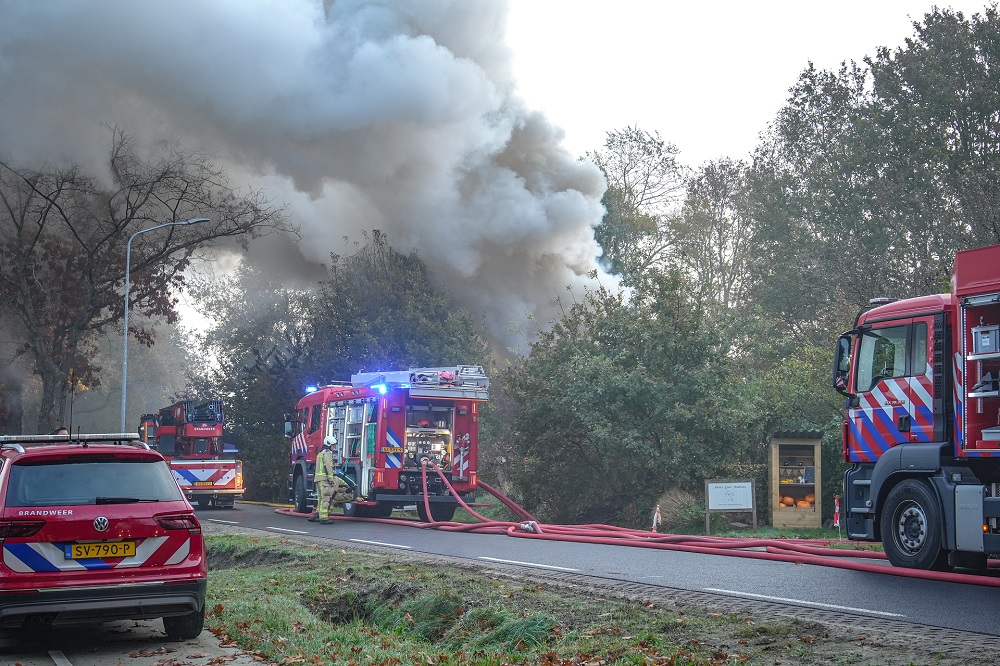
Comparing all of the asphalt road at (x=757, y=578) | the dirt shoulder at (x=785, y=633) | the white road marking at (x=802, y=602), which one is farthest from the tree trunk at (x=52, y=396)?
the white road marking at (x=802, y=602)

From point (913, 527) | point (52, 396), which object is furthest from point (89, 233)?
point (913, 527)

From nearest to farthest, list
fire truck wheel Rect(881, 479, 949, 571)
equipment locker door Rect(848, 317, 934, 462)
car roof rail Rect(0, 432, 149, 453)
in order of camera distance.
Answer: car roof rail Rect(0, 432, 149, 453), fire truck wheel Rect(881, 479, 949, 571), equipment locker door Rect(848, 317, 934, 462)

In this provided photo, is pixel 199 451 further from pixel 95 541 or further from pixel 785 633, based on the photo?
pixel 785 633

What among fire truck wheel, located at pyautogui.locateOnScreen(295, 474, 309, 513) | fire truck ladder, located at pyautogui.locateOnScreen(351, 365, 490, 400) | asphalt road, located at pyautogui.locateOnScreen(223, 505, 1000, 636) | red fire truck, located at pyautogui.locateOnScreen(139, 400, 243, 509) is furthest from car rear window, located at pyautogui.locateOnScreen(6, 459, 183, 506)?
red fire truck, located at pyautogui.locateOnScreen(139, 400, 243, 509)

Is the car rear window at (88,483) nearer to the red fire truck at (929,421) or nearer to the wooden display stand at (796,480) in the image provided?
the red fire truck at (929,421)

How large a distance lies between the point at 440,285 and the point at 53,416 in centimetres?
1283

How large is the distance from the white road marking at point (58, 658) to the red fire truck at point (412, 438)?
1384 centimetres

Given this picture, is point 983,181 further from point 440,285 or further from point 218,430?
point 218,430

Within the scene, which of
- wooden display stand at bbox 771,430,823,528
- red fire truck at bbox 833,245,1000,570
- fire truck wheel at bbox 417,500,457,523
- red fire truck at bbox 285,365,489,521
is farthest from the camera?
fire truck wheel at bbox 417,500,457,523

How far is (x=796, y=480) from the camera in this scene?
22.0 metres

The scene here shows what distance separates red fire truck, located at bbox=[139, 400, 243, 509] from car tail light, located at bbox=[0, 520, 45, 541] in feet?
67.5

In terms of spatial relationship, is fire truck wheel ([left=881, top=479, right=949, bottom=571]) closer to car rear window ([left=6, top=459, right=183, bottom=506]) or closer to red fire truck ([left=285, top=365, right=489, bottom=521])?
car rear window ([left=6, top=459, right=183, bottom=506])

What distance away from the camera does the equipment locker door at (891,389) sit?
12320mm

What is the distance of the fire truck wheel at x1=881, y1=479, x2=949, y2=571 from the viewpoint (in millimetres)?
11500
